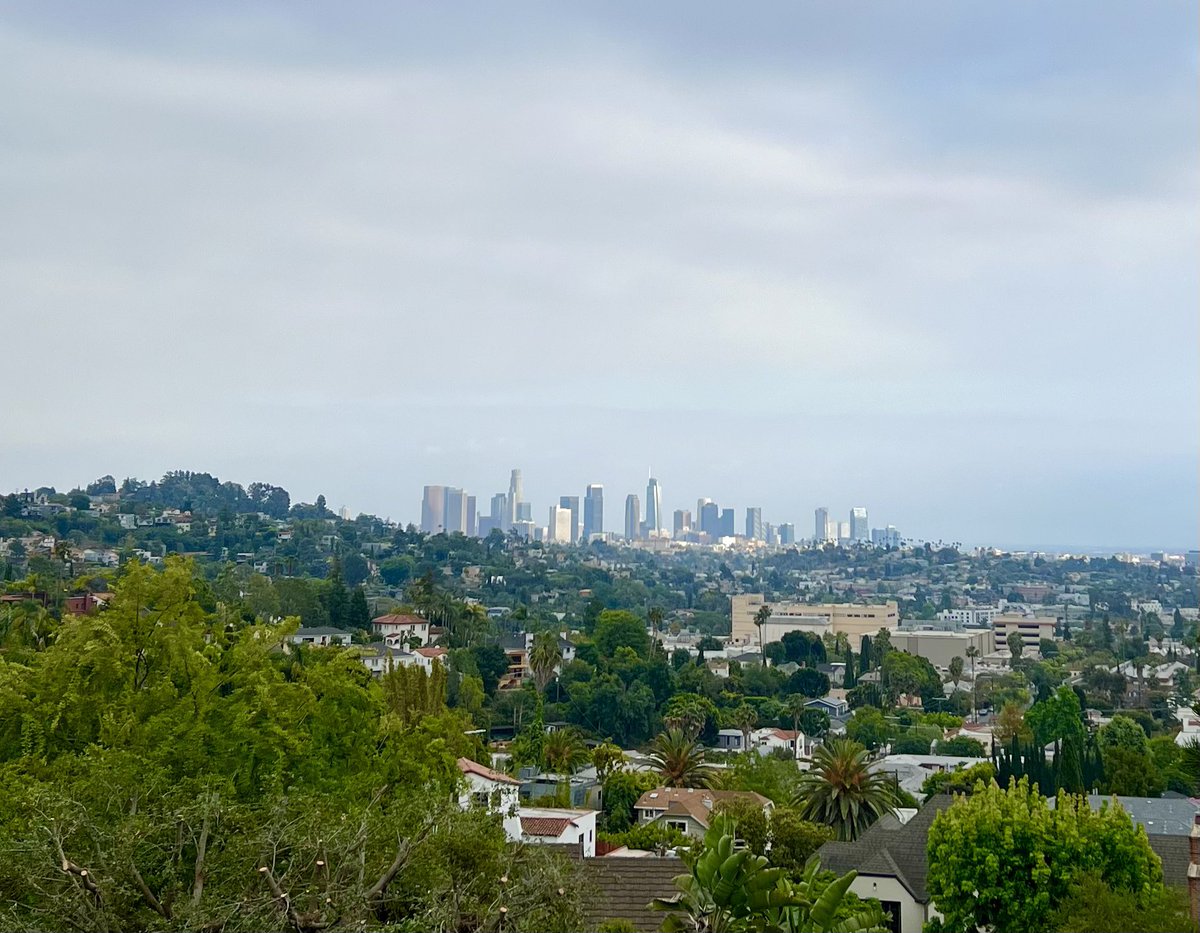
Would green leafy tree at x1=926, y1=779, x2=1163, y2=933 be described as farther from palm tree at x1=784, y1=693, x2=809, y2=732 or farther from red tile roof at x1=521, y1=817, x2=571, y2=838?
palm tree at x1=784, y1=693, x2=809, y2=732

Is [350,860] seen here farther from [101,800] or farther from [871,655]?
[871,655]

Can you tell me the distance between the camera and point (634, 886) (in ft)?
61.5

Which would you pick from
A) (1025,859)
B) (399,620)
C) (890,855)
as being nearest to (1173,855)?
(890,855)

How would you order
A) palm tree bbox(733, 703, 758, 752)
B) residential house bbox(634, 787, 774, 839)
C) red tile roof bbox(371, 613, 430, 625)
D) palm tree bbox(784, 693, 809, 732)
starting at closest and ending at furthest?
residential house bbox(634, 787, 774, 839) < palm tree bbox(733, 703, 758, 752) < palm tree bbox(784, 693, 809, 732) < red tile roof bbox(371, 613, 430, 625)

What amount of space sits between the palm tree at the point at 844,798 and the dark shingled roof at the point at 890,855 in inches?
142

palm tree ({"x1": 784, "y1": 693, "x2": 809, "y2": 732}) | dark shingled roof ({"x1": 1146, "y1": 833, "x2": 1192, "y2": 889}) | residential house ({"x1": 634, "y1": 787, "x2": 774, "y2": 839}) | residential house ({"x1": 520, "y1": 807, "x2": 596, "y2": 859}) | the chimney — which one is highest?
the chimney

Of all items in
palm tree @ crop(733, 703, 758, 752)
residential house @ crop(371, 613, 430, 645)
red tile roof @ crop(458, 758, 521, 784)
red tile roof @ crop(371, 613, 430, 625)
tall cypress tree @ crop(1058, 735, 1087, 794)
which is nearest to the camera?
red tile roof @ crop(458, 758, 521, 784)

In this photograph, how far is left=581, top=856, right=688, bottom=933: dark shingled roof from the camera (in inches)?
687

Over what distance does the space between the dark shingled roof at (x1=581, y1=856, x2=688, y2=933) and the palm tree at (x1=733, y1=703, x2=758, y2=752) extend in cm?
3597

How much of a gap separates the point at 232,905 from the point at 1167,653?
374ft

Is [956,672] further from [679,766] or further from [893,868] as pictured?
[893,868]

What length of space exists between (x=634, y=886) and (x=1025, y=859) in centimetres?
583

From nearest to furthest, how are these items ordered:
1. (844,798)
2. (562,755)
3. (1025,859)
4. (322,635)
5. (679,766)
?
(1025,859) → (844,798) → (679,766) → (562,755) → (322,635)

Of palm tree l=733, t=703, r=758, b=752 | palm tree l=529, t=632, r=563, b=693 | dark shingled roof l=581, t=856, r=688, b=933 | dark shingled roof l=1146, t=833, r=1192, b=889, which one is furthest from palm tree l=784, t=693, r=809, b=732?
dark shingled roof l=581, t=856, r=688, b=933
